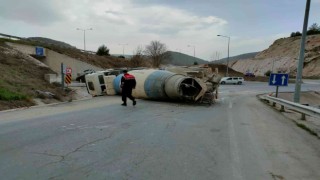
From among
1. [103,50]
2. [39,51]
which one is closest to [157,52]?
[103,50]

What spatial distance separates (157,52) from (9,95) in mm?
112586

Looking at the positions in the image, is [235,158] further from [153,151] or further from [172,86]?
[172,86]

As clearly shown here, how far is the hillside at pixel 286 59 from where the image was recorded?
11981cm

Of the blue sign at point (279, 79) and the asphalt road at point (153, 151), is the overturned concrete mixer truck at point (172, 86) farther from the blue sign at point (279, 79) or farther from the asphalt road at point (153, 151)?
the asphalt road at point (153, 151)

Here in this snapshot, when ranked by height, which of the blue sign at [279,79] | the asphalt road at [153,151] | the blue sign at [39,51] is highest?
the blue sign at [39,51]

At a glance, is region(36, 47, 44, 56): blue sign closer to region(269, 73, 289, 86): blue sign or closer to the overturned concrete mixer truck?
the overturned concrete mixer truck

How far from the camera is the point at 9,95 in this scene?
20.2 m

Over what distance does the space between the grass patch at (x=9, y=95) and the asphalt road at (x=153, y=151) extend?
301 inches

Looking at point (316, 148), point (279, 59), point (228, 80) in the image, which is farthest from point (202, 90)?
point (279, 59)

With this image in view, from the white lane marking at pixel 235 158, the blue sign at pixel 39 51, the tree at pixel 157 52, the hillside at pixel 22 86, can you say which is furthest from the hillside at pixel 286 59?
the white lane marking at pixel 235 158

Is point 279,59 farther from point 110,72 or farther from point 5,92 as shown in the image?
point 5,92

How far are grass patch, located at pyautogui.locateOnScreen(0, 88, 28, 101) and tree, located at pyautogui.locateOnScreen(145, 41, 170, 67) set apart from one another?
102187mm

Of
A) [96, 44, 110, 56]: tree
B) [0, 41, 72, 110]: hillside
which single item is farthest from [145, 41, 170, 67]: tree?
[0, 41, 72, 110]: hillside

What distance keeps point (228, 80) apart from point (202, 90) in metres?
51.9
